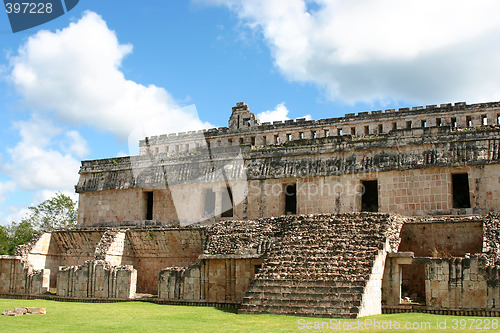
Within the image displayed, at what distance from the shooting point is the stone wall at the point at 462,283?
41.2ft

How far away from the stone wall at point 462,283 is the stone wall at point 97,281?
9.34 meters

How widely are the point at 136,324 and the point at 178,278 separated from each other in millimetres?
4998

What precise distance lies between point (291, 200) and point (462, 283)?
979 centimetres

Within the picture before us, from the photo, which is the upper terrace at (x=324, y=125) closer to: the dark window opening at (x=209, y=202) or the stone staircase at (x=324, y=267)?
the dark window opening at (x=209, y=202)

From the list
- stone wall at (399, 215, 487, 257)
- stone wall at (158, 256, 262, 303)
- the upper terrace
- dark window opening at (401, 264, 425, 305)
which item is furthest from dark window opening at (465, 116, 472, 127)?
stone wall at (158, 256, 262, 303)

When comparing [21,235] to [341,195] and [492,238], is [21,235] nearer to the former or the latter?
[341,195]

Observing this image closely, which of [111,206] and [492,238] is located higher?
[111,206]

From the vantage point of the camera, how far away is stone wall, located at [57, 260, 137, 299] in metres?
17.3

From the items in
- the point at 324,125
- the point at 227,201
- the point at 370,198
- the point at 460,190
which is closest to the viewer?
the point at 460,190

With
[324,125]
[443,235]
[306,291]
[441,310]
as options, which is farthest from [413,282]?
[324,125]

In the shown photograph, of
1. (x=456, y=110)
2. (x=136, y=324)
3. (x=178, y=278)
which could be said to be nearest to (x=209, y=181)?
(x=178, y=278)

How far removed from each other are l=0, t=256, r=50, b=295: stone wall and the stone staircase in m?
9.04

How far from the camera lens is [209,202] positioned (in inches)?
874

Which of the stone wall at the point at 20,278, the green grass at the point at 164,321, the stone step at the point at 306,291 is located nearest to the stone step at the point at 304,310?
the green grass at the point at 164,321
